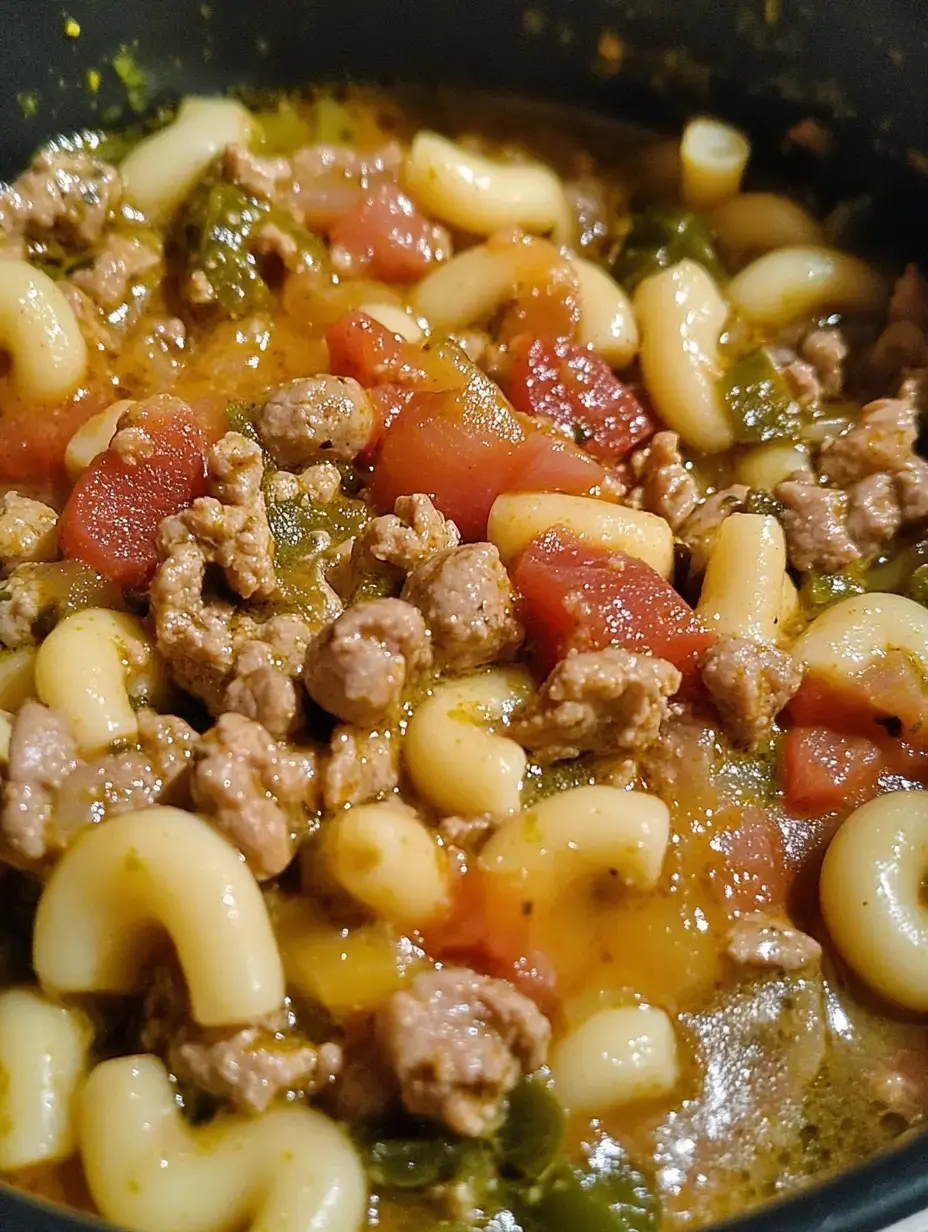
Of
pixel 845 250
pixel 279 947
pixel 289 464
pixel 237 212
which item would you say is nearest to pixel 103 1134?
pixel 279 947

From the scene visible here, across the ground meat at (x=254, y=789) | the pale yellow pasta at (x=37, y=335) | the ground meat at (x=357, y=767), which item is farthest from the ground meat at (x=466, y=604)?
the pale yellow pasta at (x=37, y=335)

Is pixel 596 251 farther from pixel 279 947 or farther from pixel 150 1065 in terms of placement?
pixel 150 1065

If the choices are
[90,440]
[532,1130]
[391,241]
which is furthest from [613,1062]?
[391,241]

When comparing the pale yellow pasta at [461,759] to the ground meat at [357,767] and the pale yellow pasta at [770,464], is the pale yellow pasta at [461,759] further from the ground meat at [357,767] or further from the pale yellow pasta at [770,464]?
the pale yellow pasta at [770,464]

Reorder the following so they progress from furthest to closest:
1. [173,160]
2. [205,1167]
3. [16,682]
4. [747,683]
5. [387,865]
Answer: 1. [173,160]
2. [16,682]
3. [747,683]
4. [387,865]
5. [205,1167]

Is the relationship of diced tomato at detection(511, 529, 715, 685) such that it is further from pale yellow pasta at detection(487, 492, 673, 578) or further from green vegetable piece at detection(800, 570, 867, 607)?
green vegetable piece at detection(800, 570, 867, 607)

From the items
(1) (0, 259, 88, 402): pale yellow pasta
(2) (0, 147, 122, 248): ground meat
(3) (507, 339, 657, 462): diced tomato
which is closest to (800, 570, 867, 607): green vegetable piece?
(3) (507, 339, 657, 462): diced tomato

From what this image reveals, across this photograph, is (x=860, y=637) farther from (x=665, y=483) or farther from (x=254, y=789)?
(x=254, y=789)
